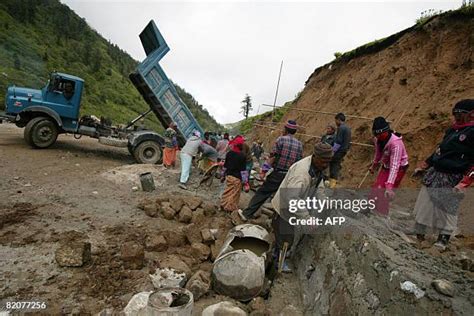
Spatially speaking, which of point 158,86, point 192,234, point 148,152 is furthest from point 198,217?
point 158,86

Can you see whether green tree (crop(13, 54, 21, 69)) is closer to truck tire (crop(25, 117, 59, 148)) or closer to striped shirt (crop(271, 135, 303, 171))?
truck tire (crop(25, 117, 59, 148))

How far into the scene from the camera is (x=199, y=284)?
266cm

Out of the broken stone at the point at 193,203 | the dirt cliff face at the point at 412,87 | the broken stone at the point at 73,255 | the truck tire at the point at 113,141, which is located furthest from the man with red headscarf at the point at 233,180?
the truck tire at the point at 113,141

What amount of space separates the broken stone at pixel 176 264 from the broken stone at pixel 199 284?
0.22 metres

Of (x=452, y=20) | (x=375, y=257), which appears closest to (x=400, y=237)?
(x=375, y=257)

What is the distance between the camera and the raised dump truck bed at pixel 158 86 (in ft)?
25.4

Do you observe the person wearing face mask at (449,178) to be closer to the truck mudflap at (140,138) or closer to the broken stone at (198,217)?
the broken stone at (198,217)

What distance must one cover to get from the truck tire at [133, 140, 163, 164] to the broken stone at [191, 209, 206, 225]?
3.75m

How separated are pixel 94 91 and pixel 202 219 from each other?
95.6ft

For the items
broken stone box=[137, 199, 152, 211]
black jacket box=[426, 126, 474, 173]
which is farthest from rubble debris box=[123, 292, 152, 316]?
black jacket box=[426, 126, 474, 173]

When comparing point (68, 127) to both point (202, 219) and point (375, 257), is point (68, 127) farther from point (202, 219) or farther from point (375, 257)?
point (375, 257)

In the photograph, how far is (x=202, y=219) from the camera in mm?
4336

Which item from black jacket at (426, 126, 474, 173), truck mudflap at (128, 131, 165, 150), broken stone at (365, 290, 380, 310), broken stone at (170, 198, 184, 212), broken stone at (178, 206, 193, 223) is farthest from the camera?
truck mudflap at (128, 131, 165, 150)

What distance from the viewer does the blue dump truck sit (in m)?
7.00
